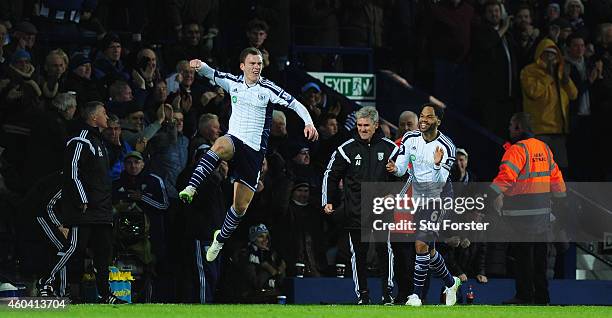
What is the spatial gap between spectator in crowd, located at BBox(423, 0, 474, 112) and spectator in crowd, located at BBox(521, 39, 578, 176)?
1.29 meters

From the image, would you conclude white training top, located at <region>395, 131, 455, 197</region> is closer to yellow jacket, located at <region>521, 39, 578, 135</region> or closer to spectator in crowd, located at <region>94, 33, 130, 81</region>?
spectator in crowd, located at <region>94, 33, 130, 81</region>

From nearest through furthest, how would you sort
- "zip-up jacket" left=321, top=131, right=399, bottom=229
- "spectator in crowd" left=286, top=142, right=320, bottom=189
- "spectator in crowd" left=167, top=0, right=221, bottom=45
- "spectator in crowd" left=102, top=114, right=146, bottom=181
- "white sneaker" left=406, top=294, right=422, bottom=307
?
1. "white sneaker" left=406, top=294, right=422, bottom=307
2. "zip-up jacket" left=321, top=131, right=399, bottom=229
3. "spectator in crowd" left=102, top=114, right=146, bottom=181
4. "spectator in crowd" left=286, top=142, right=320, bottom=189
5. "spectator in crowd" left=167, top=0, right=221, bottom=45

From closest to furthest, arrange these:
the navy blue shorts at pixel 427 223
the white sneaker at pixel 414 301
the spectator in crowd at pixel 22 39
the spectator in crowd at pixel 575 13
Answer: the navy blue shorts at pixel 427 223, the white sneaker at pixel 414 301, the spectator in crowd at pixel 22 39, the spectator in crowd at pixel 575 13

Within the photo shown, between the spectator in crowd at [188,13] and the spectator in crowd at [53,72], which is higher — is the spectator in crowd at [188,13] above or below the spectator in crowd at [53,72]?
above

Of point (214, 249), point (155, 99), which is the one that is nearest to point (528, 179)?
point (214, 249)

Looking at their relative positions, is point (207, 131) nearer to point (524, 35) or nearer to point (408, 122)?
point (408, 122)

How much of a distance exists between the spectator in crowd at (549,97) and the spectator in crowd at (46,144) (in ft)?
22.7

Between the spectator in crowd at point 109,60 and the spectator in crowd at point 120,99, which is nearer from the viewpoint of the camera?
the spectator in crowd at point 120,99

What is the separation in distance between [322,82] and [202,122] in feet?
11.5

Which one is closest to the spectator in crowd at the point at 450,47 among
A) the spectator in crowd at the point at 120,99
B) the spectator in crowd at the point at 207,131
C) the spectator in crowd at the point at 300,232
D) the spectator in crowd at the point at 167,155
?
the spectator in crowd at the point at 300,232

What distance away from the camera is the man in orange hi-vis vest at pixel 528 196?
18.3 meters

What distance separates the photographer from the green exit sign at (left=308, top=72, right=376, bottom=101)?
23281mm

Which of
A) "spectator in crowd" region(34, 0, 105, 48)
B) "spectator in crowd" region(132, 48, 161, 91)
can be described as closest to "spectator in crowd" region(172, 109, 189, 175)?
"spectator in crowd" region(132, 48, 161, 91)

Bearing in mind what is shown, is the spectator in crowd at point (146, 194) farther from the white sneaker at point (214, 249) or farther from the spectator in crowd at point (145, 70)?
the spectator in crowd at point (145, 70)
